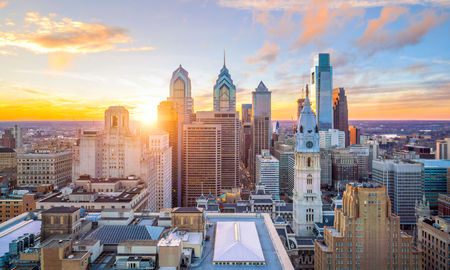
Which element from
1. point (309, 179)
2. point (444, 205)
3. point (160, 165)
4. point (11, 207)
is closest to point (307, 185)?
point (309, 179)

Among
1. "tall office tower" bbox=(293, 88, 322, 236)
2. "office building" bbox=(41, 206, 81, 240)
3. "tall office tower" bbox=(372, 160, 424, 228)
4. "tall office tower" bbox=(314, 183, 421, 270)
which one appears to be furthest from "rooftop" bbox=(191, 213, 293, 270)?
"tall office tower" bbox=(372, 160, 424, 228)

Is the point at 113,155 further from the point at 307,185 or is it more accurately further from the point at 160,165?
the point at 307,185

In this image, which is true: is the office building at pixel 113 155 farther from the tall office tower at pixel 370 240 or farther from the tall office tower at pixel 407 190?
the tall office tower at pixel 407 190

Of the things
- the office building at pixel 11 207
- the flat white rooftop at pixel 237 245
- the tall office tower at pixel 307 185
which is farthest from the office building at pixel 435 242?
the office building at pixel 11 207

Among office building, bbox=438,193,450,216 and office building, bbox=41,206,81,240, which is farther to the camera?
office building, bbox=438,193,450,216

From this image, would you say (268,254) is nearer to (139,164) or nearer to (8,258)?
(8,258)

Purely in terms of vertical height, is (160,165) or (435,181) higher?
(160,165)

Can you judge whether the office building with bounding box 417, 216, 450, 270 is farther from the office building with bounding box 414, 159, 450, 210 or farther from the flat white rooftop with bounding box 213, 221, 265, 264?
the office building with bounding box 414, 159, 450, 210
